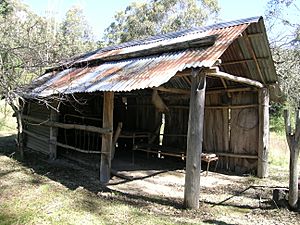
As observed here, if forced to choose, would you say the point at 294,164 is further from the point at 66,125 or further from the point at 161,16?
the point at 161,16

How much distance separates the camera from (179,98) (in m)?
11.7

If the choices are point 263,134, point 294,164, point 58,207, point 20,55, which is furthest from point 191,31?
point 58,207

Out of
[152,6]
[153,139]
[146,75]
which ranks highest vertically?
[152,6]

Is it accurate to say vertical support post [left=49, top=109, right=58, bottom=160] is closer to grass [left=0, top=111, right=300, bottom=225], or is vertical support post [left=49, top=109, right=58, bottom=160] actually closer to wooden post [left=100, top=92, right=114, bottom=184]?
grass [left=0, top=111, right=300, bottom=225]

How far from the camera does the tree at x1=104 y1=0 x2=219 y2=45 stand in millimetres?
28139

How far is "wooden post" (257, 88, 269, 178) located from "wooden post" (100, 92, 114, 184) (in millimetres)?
4403

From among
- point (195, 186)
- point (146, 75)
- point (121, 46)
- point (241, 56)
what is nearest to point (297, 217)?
point (195, 186)

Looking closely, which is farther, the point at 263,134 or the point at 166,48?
the point at 263,134

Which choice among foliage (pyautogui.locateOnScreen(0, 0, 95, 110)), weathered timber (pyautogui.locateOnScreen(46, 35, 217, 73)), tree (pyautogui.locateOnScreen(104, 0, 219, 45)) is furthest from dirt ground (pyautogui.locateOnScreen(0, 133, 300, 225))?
tree (pyautogui.locateOnScreen(104, 0, 219, 45))

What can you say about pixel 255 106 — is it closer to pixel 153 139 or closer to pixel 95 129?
pixel 153 139

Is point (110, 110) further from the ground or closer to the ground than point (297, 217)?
Result: further from the ground

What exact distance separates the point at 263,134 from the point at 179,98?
125 inches

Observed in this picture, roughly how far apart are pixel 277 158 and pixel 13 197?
31.8ft

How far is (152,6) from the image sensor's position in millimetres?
30344
